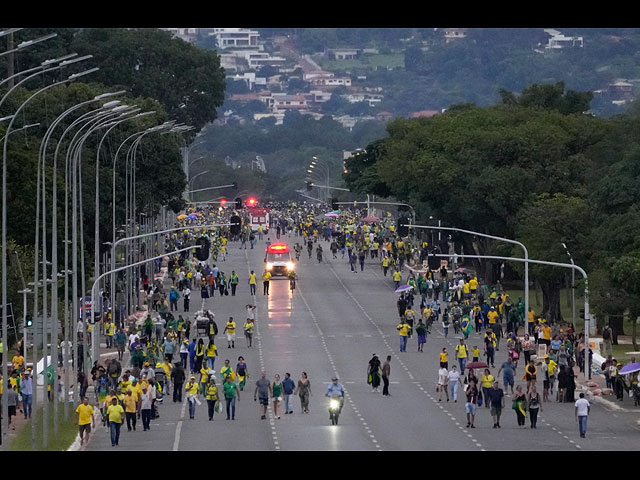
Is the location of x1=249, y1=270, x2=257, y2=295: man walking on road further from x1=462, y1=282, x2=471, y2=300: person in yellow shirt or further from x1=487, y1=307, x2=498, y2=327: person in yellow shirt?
x1=487, y1=307, x2=498, y2=327: person in yellow shirt

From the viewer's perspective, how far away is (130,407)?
1992 inches

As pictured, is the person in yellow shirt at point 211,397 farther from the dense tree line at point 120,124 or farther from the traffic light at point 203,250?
the traffic light at point 203,250

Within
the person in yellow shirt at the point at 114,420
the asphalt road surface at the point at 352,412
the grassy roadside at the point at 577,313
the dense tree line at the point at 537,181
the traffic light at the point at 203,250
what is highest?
the dense tree line at the point at 537,181

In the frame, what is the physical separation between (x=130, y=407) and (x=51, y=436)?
6.94 feet

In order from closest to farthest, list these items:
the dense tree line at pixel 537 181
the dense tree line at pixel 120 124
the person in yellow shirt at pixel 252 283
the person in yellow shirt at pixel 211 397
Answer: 1. the person in yellow shirt at pixel 211 397
2. the dense tree line at pixel 537 181
3. the dense tree line at pixel 120 124
4. the person in yellow shirt at pixel 252 283

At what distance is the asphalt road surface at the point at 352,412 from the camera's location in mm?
47906

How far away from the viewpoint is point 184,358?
218 ft

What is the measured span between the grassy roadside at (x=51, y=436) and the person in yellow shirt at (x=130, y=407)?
54.4 inches

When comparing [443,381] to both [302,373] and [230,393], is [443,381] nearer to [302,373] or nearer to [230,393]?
[302,373]

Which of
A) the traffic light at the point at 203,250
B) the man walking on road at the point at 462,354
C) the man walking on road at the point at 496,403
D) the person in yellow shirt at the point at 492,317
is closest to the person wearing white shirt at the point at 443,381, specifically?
the man walking on road at the point at 462,354
